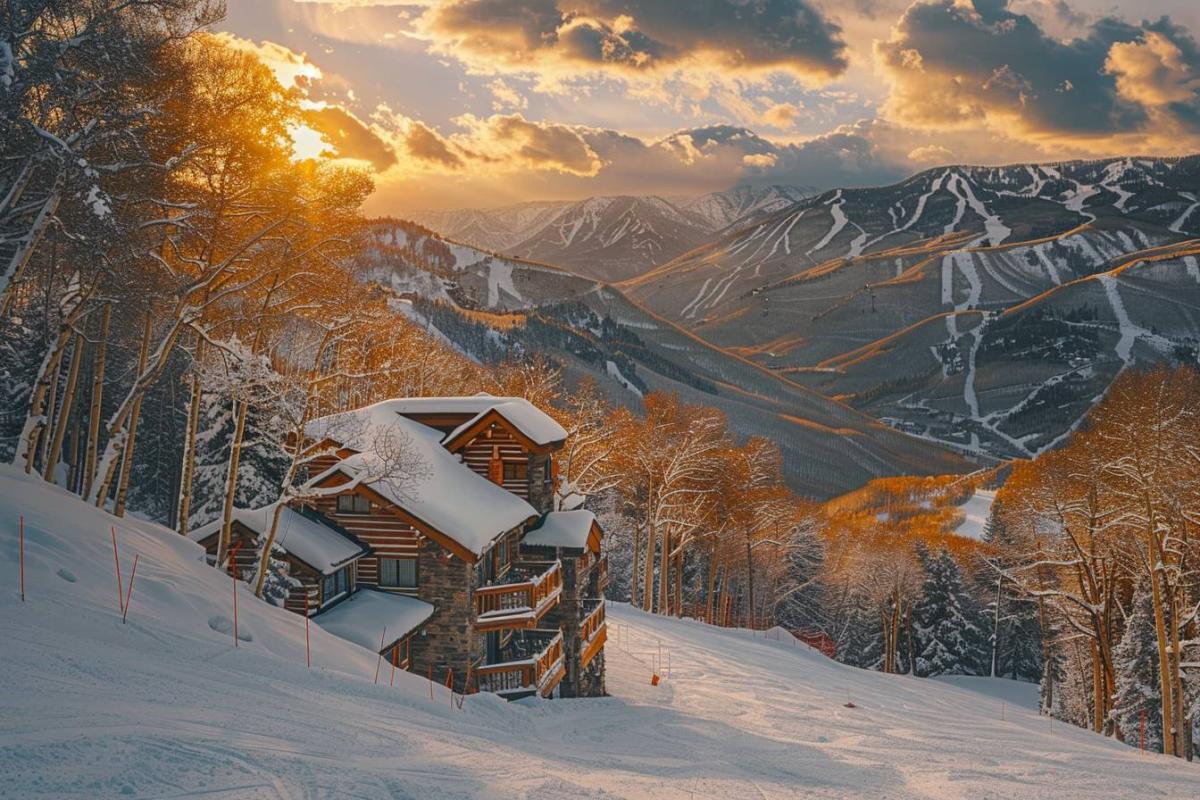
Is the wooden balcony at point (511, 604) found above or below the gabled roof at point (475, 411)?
below

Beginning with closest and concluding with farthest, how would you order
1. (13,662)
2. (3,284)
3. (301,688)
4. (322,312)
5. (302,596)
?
(13,662) < (301,688) < (3,284) < (322,312) < (302,596)

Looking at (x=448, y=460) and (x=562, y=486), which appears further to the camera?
(x=562, y=486)

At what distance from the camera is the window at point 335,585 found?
22.3 meters

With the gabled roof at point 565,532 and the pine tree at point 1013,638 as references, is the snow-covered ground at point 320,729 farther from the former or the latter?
the pine tree at point 1013,638

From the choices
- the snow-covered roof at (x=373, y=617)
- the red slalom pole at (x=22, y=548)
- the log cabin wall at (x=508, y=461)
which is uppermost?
the log cabin wall at (x=508, y=461)

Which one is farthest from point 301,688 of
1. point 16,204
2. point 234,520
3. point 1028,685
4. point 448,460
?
point 1028,685

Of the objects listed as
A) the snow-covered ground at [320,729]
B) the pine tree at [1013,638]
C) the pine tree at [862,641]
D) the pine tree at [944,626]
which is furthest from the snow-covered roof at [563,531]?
the pine tree at [1013,638]

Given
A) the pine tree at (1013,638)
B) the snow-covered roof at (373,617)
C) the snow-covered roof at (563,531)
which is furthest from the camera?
the pine tree at (1013,638)

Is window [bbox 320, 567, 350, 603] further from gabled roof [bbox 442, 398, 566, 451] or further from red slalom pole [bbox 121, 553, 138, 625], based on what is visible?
red slalom pole [bbox 121, 553, 138, 625]

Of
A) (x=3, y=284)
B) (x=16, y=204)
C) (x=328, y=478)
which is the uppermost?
(x=16, y=204)

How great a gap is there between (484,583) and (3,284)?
593 inches

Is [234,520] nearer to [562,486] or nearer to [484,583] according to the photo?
[484,583]

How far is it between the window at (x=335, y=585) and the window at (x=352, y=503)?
6.10 ft

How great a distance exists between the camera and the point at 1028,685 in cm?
5831
